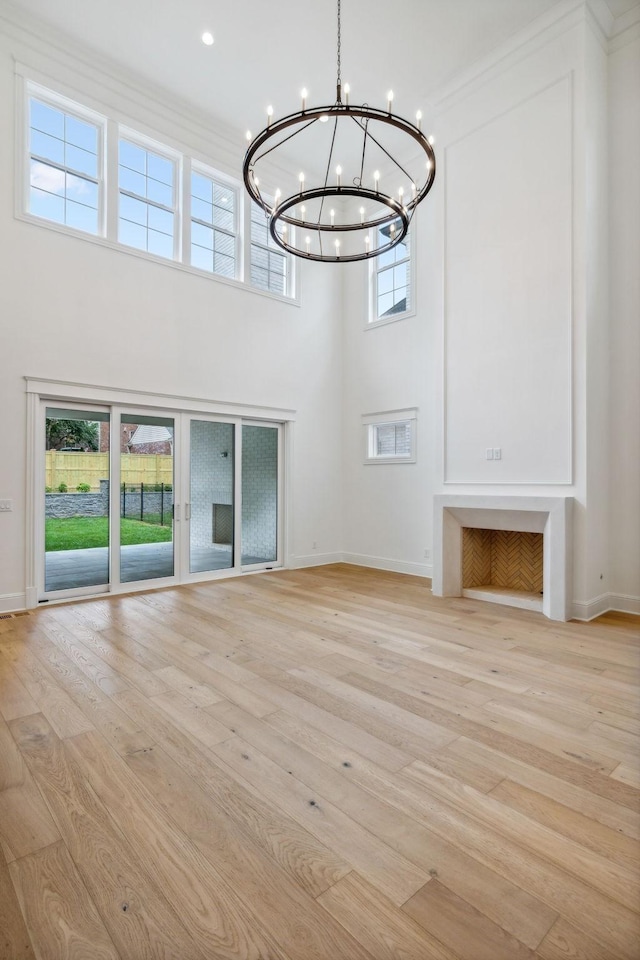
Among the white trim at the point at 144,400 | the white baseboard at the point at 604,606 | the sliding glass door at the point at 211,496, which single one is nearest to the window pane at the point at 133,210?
the white trim at the point at 144,400

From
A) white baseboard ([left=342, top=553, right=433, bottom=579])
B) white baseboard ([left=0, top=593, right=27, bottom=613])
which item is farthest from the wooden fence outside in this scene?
white baseboard ([left=342, top=553, right=433, bottom=579])

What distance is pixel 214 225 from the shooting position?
21.8 feet

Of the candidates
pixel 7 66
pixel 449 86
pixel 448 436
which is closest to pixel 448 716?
pixel 448 436

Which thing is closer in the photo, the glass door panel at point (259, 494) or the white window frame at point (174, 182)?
the white window frame at point (174, 182)

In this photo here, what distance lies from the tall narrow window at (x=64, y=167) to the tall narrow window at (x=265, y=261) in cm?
215

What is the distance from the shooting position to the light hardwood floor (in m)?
1.41

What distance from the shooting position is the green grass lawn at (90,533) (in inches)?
207

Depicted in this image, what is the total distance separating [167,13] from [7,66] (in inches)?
66.4

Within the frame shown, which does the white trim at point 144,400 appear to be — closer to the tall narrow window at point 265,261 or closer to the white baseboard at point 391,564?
the tall narrow window at point 265,261

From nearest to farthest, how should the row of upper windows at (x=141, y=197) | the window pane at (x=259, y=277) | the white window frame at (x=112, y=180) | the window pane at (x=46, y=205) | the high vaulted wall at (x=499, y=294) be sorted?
1. the high vaulted wall at (x=499, y=294)
2. the white window frame at (x=112, y=180)
3. the window pane at (x=46, y=205)
4. the row of upper windows at (x=141, y=197)
5. the window pane at (x=259, y=277)

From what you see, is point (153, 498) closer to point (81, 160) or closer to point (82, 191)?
point (82, 191)

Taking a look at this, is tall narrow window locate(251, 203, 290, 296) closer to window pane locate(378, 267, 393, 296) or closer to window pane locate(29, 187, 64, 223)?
window pane locate(378, 267, 393, 296)

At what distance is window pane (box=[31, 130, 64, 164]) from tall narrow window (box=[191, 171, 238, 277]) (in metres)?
1.56

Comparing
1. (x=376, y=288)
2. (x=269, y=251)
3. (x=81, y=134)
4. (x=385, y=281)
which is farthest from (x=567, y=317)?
(x=81, y=134)
